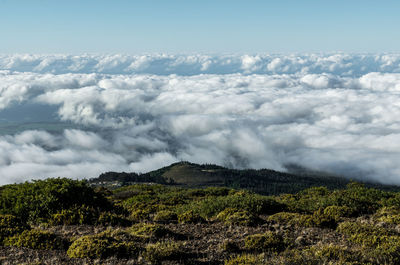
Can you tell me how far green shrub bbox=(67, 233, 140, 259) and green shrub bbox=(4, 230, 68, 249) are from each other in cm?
91

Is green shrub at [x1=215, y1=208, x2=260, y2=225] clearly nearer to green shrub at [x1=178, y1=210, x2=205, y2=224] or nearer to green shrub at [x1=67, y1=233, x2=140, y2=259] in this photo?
green shrub at [x1=178, y1=210, x2=205, y2=224]

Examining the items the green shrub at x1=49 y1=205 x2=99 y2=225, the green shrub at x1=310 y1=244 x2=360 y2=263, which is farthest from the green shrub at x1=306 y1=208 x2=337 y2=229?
the green shrub at x1=49 y1=205 x2=99 y2=225

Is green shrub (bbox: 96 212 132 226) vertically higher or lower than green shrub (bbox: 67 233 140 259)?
higher

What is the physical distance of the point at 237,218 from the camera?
51.2 feet

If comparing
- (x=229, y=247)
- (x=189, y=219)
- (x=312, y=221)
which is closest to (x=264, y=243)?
(x=229, y=247)

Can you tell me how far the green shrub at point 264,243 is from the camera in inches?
449

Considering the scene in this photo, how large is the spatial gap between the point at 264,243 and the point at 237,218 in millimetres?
4127

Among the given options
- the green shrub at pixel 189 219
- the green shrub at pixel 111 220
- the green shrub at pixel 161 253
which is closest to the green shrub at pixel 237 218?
the green shrub at pixel 189 219

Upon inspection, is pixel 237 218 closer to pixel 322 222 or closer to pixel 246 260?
pixel 322 222

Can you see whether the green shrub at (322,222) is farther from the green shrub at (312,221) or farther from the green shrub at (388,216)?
the green shrub at (388,216)

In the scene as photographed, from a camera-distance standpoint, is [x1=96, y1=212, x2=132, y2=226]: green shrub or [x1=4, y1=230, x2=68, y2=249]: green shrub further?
[x1=96, y1=212, x2=132, y2=226]: green shrub

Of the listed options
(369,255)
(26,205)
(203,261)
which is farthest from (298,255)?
(26,205)

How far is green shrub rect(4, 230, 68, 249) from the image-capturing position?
1098cm

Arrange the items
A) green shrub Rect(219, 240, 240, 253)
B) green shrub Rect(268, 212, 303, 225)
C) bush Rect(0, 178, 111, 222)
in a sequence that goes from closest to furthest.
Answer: green shrub Rect(219, 240, 240, 253) < bush Rect(0, 178, 111, 222) < green shrub Rect(268, 212, 303, 225)
